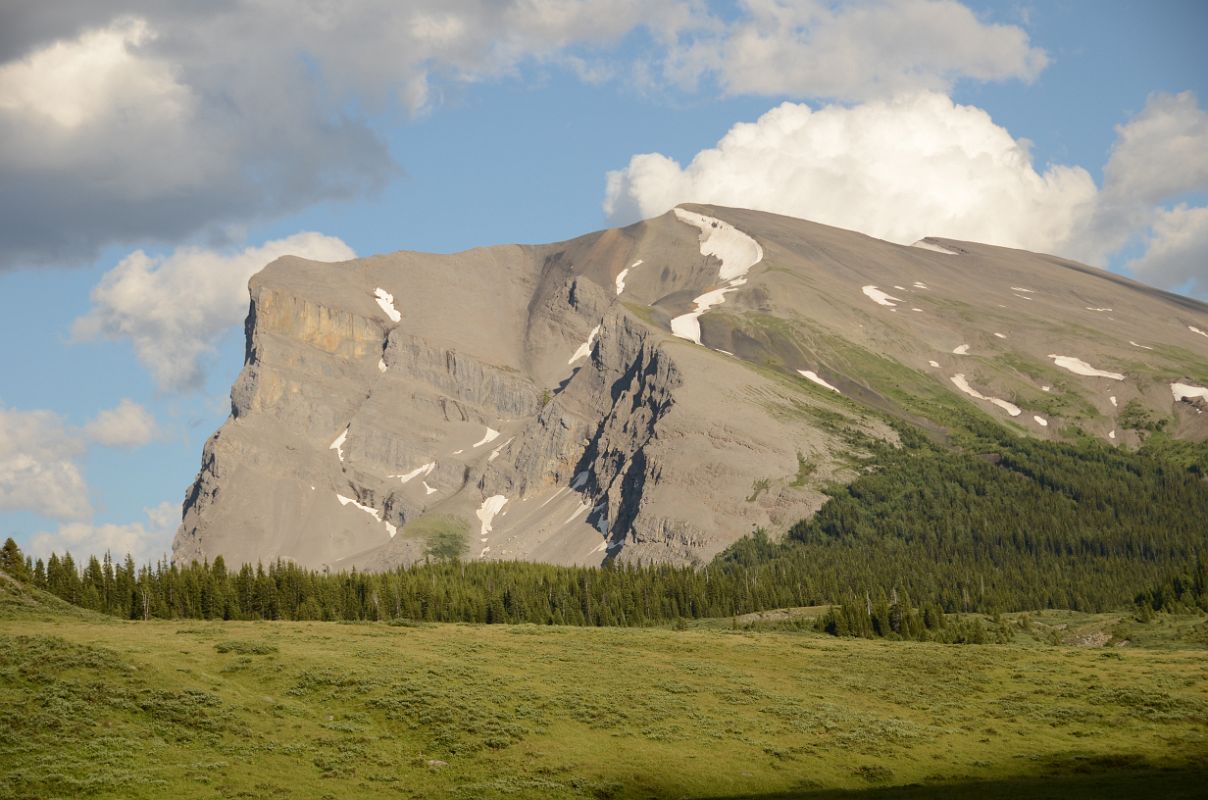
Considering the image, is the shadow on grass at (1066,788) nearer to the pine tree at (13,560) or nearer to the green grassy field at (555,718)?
the green grassy field at (555,718)

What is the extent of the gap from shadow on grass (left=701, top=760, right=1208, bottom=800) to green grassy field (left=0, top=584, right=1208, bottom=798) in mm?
361

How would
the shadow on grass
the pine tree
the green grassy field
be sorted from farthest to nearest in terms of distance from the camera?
the pine tree
the green grassy field
the shadow on grass

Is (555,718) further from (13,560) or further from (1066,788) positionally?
(13,560)

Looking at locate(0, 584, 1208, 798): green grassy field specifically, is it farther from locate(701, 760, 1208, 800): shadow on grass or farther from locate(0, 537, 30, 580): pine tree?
locate(0, 537, 30, 580): pine tree

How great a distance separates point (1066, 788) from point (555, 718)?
1266 inches

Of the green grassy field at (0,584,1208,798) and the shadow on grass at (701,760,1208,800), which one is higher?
the green grassy field at (0,584,1208,798)

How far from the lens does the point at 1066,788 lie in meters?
72.2

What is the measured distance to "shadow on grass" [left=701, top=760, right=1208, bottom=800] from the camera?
2714 inches

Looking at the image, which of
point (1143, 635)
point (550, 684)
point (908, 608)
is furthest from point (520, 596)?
point (550, 684)

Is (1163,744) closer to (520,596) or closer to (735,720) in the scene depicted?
(735,720)

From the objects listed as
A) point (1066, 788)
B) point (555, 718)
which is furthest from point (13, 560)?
point (1066, 788)

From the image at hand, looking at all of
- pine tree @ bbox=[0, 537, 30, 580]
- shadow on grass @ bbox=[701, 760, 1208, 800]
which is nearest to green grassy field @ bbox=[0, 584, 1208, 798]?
shadow on grass @ bbox=[701, 760, 1208, 800]

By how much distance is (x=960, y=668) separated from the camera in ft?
361

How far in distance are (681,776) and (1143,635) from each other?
356 ft
